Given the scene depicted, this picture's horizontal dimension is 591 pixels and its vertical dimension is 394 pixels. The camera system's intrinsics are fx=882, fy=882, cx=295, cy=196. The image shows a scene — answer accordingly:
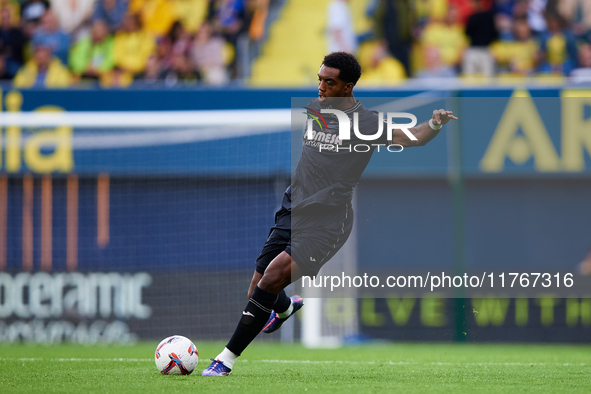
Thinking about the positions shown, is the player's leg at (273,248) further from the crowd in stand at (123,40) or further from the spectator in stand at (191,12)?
the spectator in stand at (191,12)

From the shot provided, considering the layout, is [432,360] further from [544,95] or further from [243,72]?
[243,72]

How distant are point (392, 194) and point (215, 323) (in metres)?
2.47

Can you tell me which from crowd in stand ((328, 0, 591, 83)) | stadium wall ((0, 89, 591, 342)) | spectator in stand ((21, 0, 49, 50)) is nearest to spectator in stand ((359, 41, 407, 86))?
crowd in stand ((328, 0, 591, 83))

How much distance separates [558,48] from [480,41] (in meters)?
0.99

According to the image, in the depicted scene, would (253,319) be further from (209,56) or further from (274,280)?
(209,56)

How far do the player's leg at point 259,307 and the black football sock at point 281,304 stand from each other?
1.50ft

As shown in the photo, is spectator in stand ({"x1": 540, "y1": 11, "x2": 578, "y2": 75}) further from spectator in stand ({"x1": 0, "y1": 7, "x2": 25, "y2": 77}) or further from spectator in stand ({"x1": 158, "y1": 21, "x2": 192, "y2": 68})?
spectator in stand ({"x1": 0, "y1": 7, "x2": 25, "y2": 77})

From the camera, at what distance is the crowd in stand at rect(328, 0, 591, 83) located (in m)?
11.3

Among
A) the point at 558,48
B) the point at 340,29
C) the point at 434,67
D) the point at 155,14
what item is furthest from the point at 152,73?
the point at 558,48

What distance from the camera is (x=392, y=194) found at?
974 centimetres

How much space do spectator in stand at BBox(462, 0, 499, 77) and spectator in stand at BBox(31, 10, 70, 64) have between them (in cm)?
552

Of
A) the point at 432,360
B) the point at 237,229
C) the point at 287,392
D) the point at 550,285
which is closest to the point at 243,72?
the point at 237,229

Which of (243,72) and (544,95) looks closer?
(544,95)

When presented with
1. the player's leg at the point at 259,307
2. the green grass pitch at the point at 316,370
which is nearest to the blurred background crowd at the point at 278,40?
the green grass pitch at the point at 316,370
